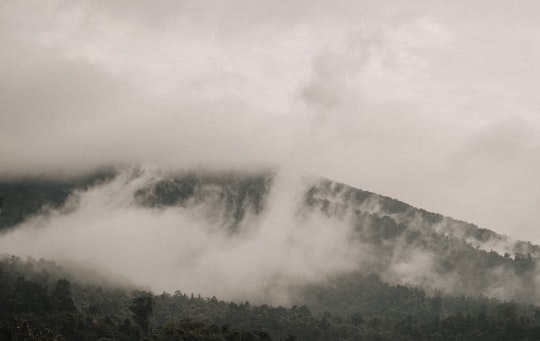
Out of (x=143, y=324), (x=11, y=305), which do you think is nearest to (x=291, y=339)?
(x=143, y=324)

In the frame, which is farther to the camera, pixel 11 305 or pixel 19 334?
pixel 11 305

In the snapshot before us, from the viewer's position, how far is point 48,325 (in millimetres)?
171500

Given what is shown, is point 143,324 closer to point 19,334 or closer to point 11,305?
point 11,305

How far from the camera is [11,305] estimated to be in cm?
18350

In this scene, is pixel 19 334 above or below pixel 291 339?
below

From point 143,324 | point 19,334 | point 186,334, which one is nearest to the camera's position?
point 19,334

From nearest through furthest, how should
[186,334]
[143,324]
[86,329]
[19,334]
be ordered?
[19,334] < [186,334] < [86,329] < [143,324]

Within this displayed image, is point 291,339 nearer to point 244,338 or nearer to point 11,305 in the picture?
point 244,338

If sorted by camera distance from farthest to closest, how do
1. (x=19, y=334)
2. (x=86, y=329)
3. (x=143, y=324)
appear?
(x=143, y=324) → (x=86, y=329) → (x=19, y=334)

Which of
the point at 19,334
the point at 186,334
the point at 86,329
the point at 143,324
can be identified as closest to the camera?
the point at 19,334

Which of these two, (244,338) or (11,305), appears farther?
(11,305)

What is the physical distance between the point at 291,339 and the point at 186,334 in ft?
102

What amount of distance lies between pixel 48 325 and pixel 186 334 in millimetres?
32768

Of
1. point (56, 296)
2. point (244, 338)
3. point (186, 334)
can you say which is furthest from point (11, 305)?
point (244, 338)
